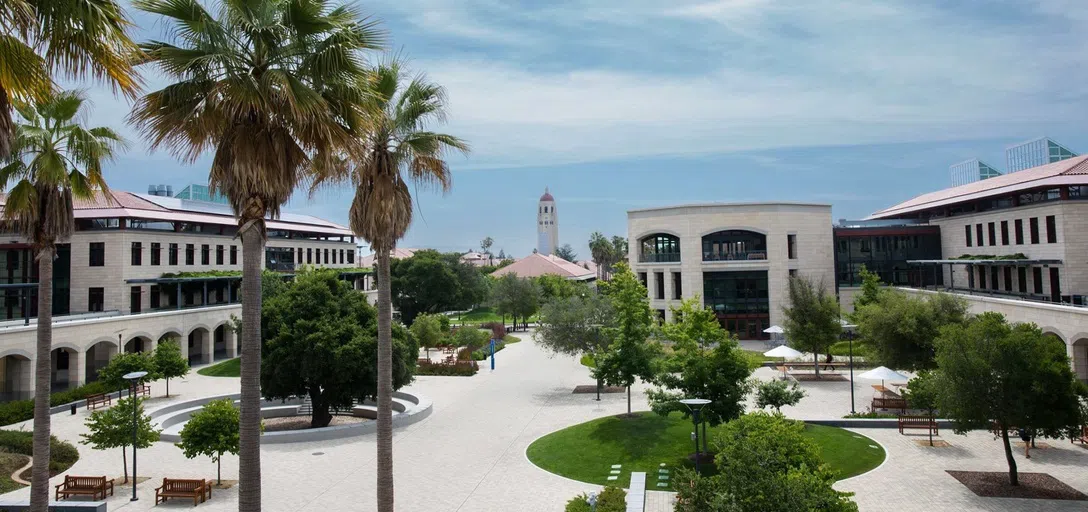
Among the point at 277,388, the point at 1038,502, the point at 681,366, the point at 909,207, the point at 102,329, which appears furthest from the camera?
the point at 909,207

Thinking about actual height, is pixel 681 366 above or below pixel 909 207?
below

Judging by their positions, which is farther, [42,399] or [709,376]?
[709,376]

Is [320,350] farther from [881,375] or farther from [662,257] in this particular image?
[662,257]

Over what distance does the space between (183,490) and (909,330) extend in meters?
28.7

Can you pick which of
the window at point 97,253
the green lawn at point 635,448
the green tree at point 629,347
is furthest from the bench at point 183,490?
the window at point 97,253

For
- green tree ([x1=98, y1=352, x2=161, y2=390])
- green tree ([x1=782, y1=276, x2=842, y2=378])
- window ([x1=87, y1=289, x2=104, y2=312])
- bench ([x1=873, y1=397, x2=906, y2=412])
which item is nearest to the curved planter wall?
green tree ([x1=98, y1=352, x2=161, y2=390])

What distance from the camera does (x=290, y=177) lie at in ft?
31.1

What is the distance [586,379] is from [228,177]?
1219 inches

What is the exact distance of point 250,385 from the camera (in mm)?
9047

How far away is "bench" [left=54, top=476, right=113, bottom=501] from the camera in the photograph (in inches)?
711

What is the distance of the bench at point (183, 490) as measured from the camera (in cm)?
1786

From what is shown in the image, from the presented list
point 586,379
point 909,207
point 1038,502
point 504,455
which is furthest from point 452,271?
point 1038,502

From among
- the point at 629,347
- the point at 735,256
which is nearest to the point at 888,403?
the point at 629,347

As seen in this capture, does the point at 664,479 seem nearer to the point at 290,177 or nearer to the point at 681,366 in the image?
the point at 681,366
